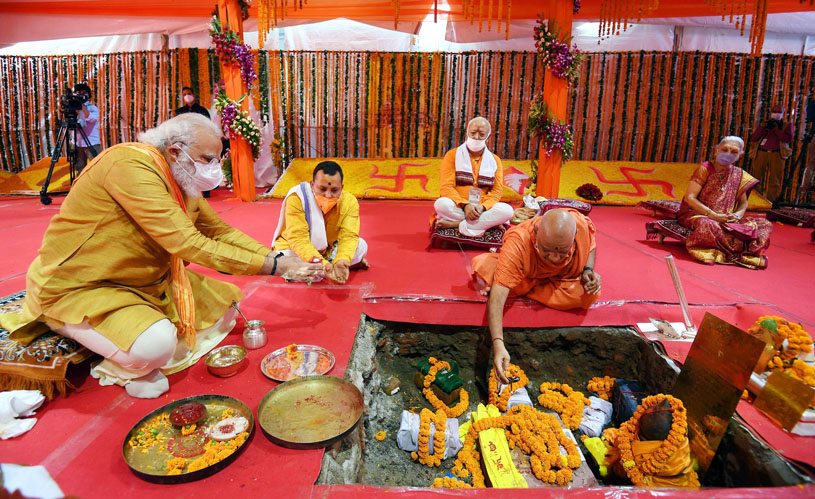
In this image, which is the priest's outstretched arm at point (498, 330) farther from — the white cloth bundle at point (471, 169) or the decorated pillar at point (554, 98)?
the decorated pillar at point (554, 98)

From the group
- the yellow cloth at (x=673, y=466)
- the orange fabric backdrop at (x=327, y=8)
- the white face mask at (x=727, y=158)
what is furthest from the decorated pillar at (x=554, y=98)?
the yellow cloth at (x=673, y=466)

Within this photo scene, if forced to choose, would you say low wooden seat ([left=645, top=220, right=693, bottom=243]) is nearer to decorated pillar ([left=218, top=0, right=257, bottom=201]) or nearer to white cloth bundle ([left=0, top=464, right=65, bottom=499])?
white cloth bundle ([left=0, top=464, right=65, bottom=499])

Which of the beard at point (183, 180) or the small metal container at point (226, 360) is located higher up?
the beard at point (183, 180)

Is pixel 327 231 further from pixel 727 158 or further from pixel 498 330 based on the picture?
pixel 727 158

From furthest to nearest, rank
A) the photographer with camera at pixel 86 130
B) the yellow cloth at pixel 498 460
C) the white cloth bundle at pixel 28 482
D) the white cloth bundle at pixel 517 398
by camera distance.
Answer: the photographer with camera at pixel 86 130 < the white cloth bundle at pixel 517 398 < the yellow cloth at pixel 498 460 < the white cloth bundle at pixel 28 482

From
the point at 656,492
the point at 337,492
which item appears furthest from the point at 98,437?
the point at 656,492

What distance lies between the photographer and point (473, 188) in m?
4.43

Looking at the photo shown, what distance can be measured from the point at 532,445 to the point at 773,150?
8067mm

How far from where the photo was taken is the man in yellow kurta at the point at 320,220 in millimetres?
3197

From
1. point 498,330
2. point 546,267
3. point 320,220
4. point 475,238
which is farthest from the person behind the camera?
point 475,238

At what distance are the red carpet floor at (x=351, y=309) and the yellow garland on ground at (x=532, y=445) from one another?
0.66 m

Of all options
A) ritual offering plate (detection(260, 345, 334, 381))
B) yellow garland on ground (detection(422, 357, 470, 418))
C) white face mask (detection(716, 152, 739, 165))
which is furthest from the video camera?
white face mask (detection(716, 152, 739, 165))

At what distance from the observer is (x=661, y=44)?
838 cm

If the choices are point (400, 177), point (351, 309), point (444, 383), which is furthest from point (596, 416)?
point (400, 177)
